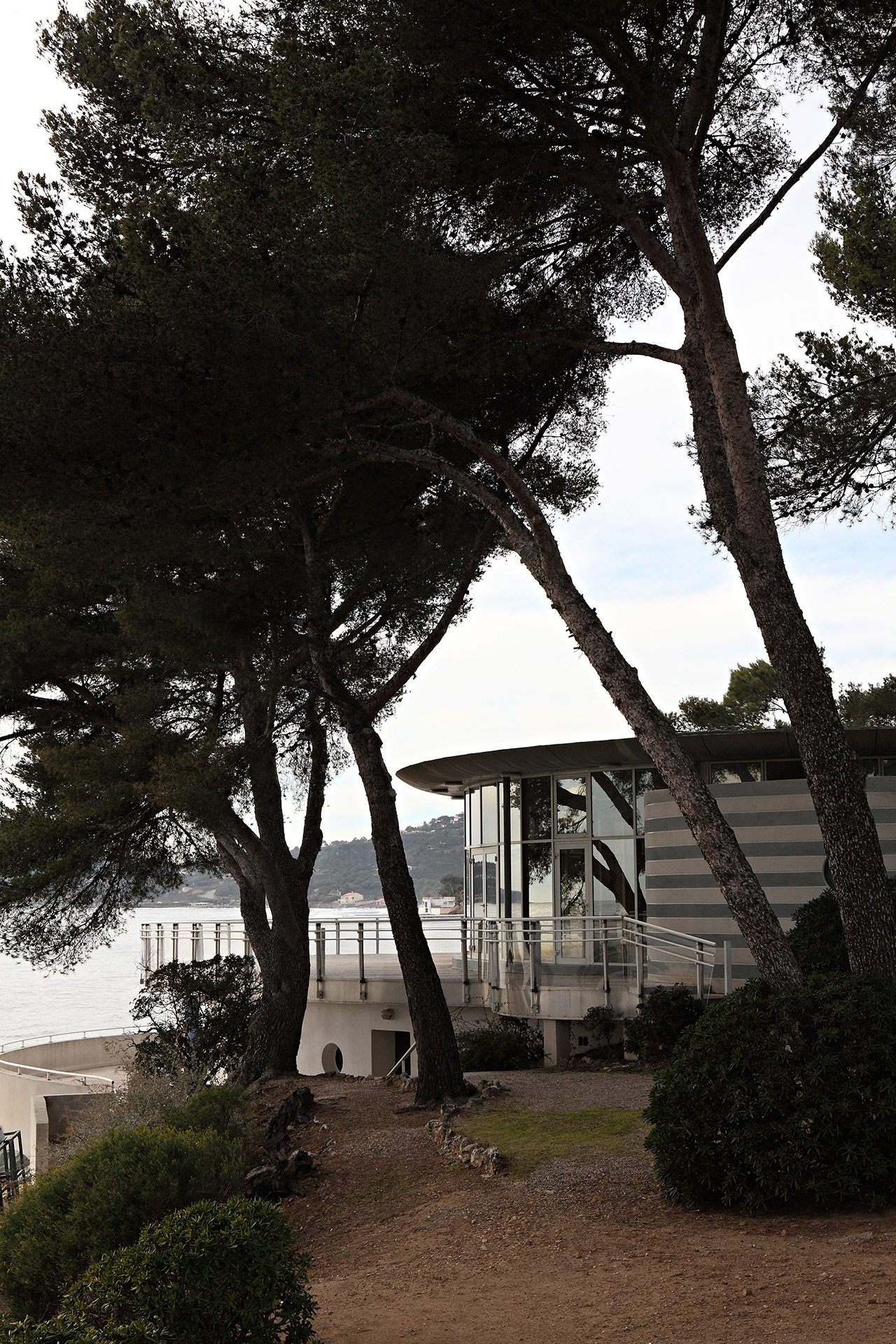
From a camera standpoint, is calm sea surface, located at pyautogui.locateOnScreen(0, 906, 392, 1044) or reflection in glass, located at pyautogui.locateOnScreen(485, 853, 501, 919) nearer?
reflection in glass, located at pyautogui.locateOnScreen(485, 853, 501, 919)

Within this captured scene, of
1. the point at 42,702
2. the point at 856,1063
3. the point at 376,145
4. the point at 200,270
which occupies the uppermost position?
the point at 376,145

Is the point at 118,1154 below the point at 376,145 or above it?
below

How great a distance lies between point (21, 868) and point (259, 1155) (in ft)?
19.4

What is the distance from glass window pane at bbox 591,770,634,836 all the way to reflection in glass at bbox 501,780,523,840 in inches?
66.3

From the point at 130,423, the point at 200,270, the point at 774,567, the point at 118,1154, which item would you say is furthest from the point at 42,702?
the point at 774,567

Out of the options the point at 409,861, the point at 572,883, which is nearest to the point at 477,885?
the point at 572,883

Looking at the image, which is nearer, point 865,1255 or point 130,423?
point 865,1255

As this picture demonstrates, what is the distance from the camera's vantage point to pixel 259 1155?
31.8 feet

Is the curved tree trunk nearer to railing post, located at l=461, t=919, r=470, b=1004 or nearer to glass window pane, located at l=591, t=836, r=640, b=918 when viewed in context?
railing post, located at l=461, t=919, r=470, b=1004

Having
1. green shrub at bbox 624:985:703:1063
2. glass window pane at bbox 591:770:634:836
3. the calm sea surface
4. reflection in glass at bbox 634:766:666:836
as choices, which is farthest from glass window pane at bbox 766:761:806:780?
the calm sea surface

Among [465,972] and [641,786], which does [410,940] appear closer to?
[465,972]

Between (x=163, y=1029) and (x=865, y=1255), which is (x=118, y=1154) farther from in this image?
(x=163, y=1029)

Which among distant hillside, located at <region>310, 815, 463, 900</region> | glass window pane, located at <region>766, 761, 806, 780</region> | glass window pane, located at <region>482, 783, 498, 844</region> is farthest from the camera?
distant hillside, located at <region>310, 815, 463, 900</region>

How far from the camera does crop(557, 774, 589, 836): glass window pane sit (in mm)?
19344
